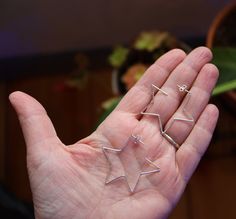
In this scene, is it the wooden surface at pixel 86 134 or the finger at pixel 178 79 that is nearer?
the finger at pixel 178 79

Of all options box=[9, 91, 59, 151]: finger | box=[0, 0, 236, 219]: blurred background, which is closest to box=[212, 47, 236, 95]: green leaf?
box=[0, 0, 236, 219]: blurred background

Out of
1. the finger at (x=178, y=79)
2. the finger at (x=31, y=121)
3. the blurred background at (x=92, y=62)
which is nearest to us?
the finger at (x=31, y=121)

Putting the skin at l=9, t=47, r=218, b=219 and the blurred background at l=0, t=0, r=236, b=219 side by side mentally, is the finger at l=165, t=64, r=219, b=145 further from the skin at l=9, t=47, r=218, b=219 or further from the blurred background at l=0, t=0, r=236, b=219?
the blurred background at l=0, t=0, r=236, b=219

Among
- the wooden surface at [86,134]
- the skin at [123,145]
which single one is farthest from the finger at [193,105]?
the wooden surface at [86,134]

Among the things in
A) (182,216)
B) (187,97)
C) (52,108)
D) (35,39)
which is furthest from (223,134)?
(35,39)

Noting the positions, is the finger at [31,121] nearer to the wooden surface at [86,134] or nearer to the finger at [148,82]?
the finger at [148,82]

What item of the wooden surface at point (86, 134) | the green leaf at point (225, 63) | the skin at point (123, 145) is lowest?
the wooden surface at point (86, 134)
